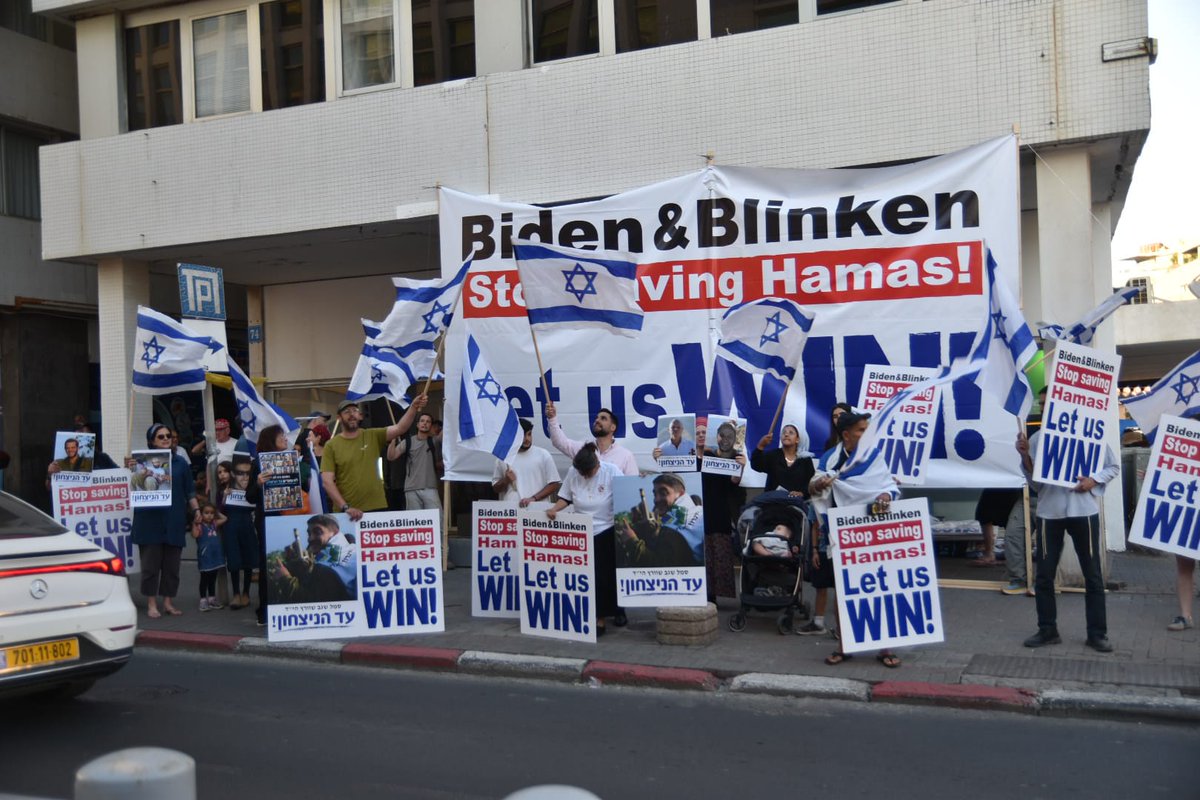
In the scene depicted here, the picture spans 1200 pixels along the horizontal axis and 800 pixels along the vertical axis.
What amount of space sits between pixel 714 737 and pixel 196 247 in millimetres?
11903

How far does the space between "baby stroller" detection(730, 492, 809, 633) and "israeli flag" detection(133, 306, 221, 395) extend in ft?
19.7

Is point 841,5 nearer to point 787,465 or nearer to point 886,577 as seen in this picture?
point 787,465

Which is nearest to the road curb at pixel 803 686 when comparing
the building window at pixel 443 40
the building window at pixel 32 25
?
the building window at pixel 443 40

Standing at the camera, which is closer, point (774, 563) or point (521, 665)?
point (521, 665)

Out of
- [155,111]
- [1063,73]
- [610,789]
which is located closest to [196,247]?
[155,111]

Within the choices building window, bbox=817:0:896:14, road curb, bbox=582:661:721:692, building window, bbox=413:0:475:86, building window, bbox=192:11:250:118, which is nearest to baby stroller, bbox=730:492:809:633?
road curb, bbox=582:661:721:692

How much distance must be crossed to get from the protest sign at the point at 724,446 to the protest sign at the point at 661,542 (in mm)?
711

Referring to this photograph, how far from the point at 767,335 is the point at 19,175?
15.2 m

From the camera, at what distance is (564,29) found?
44.8 feet

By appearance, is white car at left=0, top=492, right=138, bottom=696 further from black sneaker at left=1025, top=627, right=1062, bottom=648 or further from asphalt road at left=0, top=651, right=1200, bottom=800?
black sneaker at left=1025, top=627, right=1062, bottom=648

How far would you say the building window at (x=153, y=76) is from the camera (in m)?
16.0

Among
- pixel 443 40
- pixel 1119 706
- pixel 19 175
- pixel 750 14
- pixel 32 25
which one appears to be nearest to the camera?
pixel 1119 706

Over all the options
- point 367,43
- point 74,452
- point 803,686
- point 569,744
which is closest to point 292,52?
point 367,43

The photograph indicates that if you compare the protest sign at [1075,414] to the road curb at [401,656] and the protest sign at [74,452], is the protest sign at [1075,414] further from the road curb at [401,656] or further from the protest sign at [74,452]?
the protest sign at [74,452]
